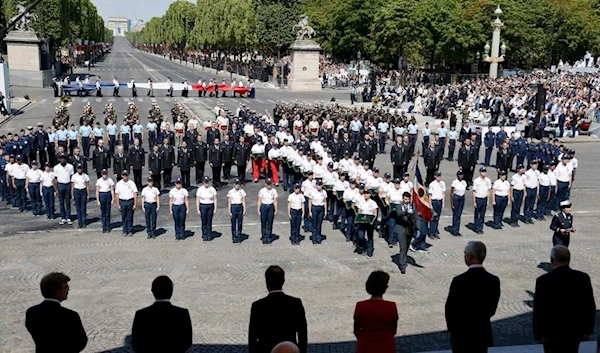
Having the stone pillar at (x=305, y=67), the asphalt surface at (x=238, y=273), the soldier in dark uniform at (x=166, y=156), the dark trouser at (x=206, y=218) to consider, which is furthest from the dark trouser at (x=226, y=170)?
the stone pillar at (x=305, y=67)

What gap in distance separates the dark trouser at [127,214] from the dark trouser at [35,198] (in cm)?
317

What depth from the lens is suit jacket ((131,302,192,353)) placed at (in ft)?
17.7

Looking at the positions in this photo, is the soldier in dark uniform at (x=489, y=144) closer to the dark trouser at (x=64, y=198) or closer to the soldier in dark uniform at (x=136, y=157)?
the soldier in dark uniform at (x=136, y=157)

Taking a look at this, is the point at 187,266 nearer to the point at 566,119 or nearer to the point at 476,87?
the point at 566,119

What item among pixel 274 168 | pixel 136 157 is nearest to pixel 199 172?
pixel 274 168

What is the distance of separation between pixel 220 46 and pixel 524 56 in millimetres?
47898

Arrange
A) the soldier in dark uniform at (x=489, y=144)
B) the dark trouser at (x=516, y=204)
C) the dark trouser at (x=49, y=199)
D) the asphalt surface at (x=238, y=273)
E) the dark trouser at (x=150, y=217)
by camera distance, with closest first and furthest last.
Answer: the asphalt surface at (x=238, y=273), the dark trouser at (x=150, y=217), the dark trouser at (x=49, y=199), the dark trouser at (x=516, y=204), the soldier in dark uniform at (x=489, y=144)

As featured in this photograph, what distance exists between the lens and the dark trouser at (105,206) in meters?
14.7

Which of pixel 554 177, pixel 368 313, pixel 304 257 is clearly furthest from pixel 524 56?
pixel 368 313

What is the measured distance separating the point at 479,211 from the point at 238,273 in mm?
6397

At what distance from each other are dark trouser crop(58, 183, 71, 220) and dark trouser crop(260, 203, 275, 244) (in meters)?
4.97

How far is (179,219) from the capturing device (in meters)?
14.1

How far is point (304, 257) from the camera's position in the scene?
1312 centimetres

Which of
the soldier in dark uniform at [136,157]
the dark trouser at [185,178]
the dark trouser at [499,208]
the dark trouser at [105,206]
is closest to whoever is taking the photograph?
the dark trouser at [105,206]
